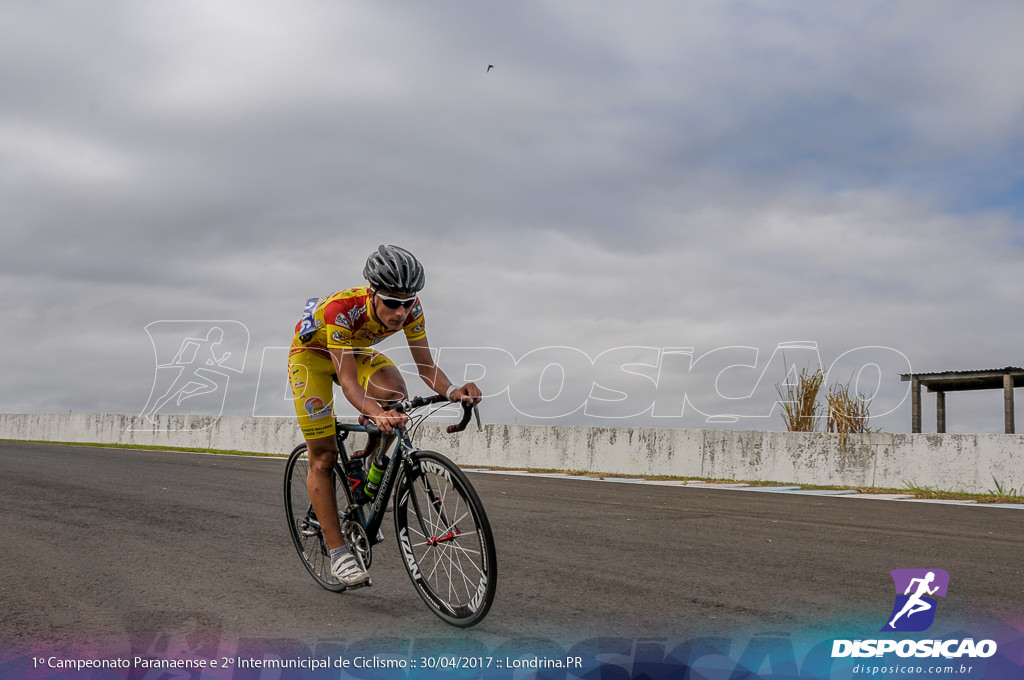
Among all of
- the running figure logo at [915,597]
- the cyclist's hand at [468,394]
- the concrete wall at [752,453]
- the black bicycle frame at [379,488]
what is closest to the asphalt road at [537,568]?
the running figure logo at [915,597]

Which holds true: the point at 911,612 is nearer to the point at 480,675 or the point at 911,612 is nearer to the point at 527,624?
the point at 527,624

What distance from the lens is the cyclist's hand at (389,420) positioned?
160 inches

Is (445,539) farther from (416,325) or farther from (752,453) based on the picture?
(752,453)

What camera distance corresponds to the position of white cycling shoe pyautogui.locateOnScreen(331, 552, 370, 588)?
459cm

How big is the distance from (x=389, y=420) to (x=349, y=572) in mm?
1053

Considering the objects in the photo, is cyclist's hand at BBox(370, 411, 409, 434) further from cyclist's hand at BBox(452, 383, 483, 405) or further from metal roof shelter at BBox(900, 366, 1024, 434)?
metal roof shelter at BBox(900, 366, 1024, 434)

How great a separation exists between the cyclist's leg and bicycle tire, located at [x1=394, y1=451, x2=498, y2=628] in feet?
1.59

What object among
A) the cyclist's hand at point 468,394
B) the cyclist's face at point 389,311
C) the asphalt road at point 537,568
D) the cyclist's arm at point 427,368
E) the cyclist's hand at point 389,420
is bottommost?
the asphalt road at point 537,568

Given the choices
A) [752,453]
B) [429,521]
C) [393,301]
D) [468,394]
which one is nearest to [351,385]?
[393,301]

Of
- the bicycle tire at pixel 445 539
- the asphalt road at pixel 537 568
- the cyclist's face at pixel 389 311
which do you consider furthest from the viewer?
the cyclist's face at pixel 389 311

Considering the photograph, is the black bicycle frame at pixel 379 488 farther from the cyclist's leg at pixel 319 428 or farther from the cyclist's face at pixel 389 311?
the cyclist's face at pixel 389 311

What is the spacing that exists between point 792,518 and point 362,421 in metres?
5.83

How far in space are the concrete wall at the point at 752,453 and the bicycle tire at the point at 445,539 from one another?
34.1 feet

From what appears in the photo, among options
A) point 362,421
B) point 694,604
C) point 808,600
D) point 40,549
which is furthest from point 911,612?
point 40,549
